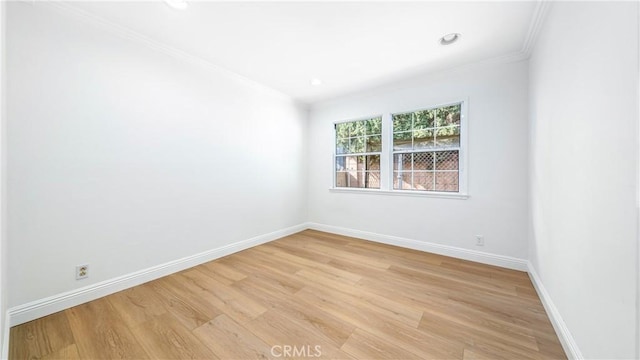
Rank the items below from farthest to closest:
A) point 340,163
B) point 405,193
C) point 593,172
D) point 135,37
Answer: point 340,163 → point 405,193 → point 135,37 → point 593,172

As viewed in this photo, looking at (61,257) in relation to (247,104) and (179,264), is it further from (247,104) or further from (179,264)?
(247,104)

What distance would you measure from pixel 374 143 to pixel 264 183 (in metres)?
1.89

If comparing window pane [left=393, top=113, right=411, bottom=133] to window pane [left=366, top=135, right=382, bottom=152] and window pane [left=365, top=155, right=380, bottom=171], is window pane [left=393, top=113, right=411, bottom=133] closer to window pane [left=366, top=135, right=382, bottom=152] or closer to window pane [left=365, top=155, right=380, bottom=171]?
window pane [left=366, top=135, right=382, bottom=152]

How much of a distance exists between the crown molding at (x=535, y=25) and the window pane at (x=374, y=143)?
6.12ft

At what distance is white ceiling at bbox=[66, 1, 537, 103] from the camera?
72.6 inches

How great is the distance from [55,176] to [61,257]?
0.66 metres

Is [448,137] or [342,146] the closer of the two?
[448,137]

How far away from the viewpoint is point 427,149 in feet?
10.3

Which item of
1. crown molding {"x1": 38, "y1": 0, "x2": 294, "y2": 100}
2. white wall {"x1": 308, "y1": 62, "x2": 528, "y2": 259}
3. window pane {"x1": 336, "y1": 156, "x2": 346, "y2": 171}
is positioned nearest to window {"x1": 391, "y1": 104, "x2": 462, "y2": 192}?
white wall {"x1": 308, "y1": 62, "x2": 528, "y2": 259}

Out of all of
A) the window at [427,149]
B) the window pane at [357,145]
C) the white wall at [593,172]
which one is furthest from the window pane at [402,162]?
the white wall at [593,172]

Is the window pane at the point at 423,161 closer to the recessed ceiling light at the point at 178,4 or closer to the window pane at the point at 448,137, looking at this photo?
the window pane at the point at 448,137

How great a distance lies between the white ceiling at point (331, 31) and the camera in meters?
1.84

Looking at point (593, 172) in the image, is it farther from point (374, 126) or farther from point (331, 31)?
point (374, 126)

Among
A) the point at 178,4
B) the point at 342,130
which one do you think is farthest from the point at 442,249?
the point at 178,4
